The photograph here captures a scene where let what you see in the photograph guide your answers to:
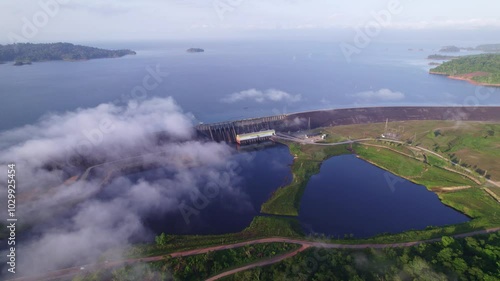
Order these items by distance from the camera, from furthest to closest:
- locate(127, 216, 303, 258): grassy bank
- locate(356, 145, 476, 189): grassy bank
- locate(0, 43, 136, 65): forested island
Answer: locate(0, 43, 136, 65): forested island
locate(356, 145, 476, 189): grassy bank
locate(127, 216, 303, 258): grassy bank

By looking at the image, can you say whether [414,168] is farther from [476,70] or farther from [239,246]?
[476,70]

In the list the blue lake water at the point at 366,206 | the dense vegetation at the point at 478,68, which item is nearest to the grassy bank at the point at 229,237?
the blue lake water at the point at 366,206

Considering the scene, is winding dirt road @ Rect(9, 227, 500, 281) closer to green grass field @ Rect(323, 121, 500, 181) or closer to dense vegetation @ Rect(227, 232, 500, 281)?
dense vegetation @ Rect(227, 232, 500, 281)

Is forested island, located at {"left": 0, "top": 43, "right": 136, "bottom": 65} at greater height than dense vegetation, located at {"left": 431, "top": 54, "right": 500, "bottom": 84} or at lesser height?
greater

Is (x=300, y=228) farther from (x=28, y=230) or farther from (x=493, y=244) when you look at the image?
(x=28, y=230)

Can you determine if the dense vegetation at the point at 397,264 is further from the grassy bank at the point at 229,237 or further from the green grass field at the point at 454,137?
the green grass field at the point at 454,137

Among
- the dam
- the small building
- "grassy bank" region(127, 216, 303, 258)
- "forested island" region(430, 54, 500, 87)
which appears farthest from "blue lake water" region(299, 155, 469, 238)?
"forested island" region(430, 54, 500, 87)

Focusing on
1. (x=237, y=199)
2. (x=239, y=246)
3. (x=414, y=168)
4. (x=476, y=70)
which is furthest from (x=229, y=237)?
(x=476, y=70)
